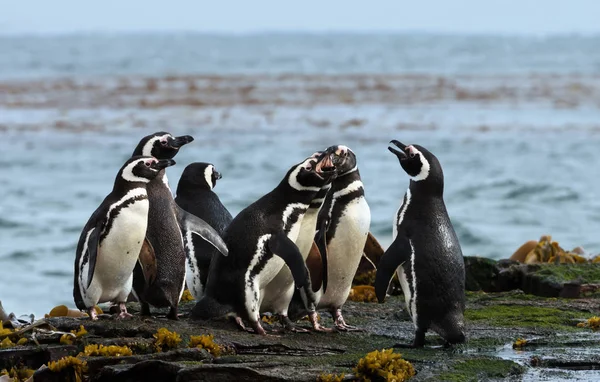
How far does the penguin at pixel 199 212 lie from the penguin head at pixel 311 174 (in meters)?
1.04

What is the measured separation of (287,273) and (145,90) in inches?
1328

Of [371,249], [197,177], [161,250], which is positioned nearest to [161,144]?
[161,250]

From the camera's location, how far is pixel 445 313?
6562mm

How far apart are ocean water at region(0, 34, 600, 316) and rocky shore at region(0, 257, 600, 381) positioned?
5107 mm

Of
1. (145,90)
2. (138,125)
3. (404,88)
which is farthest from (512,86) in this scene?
(138,125)

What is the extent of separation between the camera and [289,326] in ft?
22.5

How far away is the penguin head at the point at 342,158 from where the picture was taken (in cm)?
708

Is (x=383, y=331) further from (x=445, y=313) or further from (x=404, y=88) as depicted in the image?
(x=404, y=88)

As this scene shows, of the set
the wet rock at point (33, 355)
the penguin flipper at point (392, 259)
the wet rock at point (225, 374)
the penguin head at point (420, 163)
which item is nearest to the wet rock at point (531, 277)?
the penguin head at point (420, 163)

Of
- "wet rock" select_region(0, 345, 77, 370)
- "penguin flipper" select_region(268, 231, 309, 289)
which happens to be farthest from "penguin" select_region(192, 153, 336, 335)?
"wet rock" select_region(0, 345, 77, 370)

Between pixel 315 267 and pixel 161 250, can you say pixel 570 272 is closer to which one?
pixel 315 267

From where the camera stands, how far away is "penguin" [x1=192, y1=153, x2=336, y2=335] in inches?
262

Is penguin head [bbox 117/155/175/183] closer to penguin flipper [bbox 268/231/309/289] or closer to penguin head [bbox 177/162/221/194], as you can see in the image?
penguin flipper [bbox 268/231/309/289]

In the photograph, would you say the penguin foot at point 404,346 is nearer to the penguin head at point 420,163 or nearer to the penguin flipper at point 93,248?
the penguin head at point 420,163
